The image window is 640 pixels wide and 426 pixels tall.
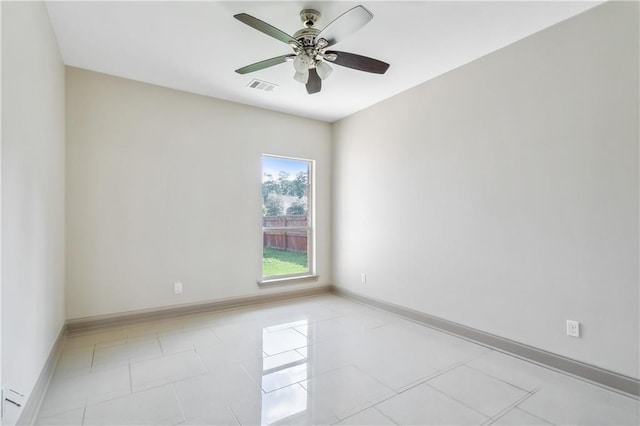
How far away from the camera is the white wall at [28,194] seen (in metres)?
1.48

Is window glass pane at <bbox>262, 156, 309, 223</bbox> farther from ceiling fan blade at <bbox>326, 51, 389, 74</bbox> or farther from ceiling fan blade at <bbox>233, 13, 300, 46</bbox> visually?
ceiling fan blade at <bbox>233, 13, 300, 46</bbox>

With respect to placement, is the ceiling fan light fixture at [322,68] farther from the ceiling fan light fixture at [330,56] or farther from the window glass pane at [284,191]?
the window glass pane at [284,191]

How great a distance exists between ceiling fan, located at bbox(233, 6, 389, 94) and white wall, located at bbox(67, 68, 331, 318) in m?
1.51

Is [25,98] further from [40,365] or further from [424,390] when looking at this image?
[424,390]

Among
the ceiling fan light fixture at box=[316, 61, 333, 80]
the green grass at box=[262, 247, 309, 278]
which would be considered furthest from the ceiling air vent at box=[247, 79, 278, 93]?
the green grass at box=[262, 247, 309, 278]

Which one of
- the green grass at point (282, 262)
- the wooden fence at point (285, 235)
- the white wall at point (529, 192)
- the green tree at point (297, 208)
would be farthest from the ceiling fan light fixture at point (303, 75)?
the green grass at point (282, 262)

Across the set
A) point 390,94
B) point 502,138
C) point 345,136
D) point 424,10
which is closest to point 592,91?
point 502,138

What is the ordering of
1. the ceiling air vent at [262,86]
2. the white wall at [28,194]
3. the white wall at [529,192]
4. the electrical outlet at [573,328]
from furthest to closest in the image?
the ceiling air vent at [262,86] → the electrical outlet at [573,328] → the white wall at [529,192] → the white wall at [28,194]

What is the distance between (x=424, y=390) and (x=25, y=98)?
3004mm

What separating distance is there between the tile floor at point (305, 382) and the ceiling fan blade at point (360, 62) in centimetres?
239

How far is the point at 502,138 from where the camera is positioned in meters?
2.75

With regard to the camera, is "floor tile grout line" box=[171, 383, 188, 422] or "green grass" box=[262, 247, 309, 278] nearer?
"floor tile grout line" box=[171, 383, 188, 422]

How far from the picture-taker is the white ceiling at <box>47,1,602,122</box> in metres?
2.21

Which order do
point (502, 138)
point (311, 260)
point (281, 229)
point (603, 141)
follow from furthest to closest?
point (311, 260) < point (281, 229) < point (502, 138) < point (603, 141)
